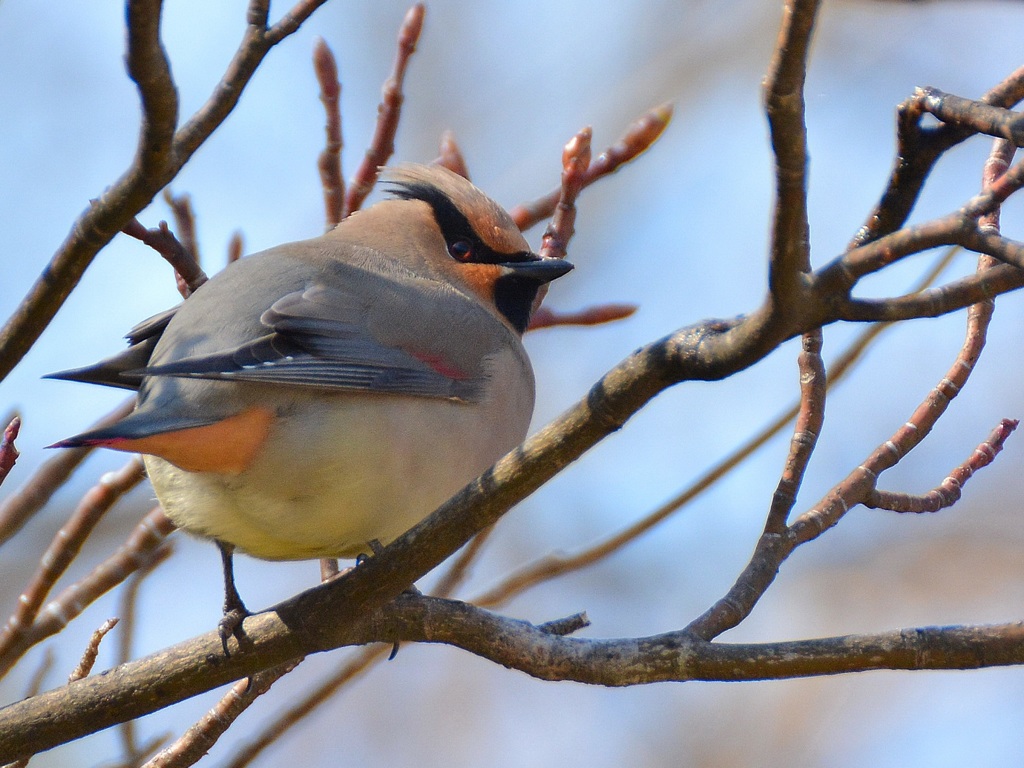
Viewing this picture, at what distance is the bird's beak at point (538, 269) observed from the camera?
4125mm

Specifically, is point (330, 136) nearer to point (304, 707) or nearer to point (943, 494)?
point (304, 707)

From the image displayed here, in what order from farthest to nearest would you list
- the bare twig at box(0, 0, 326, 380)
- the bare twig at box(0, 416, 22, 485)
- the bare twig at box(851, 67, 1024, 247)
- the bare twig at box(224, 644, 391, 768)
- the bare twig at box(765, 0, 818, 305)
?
the bare twig at box(224, 644, 391, 768), the bare twig at box(0, 416, 22, 485), the bare twig at box(0, 0, 326, 380), the bare twig at box(851, 67, 1024, 247), the bare twig at box(765, 0, 818, 305)

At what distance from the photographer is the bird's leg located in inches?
114

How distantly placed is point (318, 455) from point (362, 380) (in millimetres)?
261

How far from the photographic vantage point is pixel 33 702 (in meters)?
2.69

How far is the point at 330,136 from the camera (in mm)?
3557

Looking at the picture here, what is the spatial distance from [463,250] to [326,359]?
52.7 inches

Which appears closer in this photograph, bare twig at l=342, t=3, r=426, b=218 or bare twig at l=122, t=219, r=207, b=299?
bare twig at l=122, t=219, r=207, b=299

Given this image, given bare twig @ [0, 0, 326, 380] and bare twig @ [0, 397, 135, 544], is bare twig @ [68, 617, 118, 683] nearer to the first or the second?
bare twig @ [0, 397, 135, 544]

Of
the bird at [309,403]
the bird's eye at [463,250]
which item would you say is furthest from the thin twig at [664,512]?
the bird's eye at [463,250]

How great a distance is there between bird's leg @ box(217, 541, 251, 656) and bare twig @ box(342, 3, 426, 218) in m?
1.01

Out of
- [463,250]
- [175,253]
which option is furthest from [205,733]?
[463,250]

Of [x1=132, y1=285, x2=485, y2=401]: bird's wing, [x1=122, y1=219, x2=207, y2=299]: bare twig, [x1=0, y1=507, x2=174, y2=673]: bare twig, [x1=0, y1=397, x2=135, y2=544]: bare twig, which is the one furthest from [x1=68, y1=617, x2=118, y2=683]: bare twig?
[x1=122, y1=219, x2=207, y2=299]: bare twig

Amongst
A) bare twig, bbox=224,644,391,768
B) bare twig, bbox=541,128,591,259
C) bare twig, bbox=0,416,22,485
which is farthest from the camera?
bare twig, bbox=541,128,591,259
